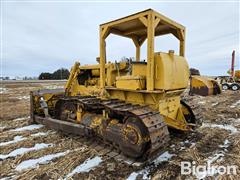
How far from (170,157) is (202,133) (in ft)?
6.44

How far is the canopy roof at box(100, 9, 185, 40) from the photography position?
3.45 metres

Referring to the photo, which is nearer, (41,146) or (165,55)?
(165,55)

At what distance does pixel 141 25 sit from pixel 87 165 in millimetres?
3475

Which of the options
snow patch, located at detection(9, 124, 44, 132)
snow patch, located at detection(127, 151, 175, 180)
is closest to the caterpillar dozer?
snow patch, located at detection(127, 151, 175, 180)

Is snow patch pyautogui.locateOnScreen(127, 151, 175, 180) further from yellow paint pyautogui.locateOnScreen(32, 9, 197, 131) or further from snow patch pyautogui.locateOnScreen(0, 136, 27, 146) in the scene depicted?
snow patch pyautogui.locateOnScreen(0, 136, 27, 146)

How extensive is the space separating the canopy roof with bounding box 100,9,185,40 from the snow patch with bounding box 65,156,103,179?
293 cm

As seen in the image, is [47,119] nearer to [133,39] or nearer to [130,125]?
[130,125]

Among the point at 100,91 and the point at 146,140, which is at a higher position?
the point at 100,91

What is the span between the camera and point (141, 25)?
4270mm

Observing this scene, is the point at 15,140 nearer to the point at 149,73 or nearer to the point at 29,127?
the point at 29,127

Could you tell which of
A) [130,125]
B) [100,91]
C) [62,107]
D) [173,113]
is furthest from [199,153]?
[62,107]

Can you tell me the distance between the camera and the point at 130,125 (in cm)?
334

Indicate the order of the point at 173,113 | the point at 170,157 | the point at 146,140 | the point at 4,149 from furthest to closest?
1. the point at 173,113
2. the point at 4,149
3. the point at 170,157
4. the point at 146,140

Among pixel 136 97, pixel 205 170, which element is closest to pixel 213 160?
pixel 205 170
